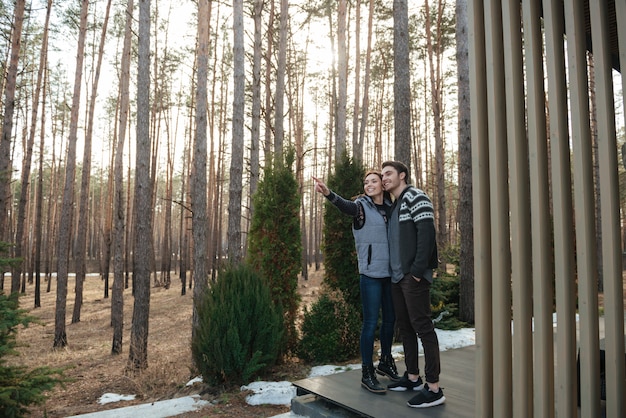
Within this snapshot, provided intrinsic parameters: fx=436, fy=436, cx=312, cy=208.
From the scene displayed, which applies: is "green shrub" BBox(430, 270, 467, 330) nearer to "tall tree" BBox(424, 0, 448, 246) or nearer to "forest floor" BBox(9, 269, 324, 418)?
"forest floor" BBox(9, 269, 324, 418)

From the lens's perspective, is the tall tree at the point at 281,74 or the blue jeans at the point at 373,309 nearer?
the blue jeans at the point at 373,309

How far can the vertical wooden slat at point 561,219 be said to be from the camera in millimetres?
1907

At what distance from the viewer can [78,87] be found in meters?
13.2

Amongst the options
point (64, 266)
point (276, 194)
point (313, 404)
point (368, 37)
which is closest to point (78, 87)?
point (64, 266)

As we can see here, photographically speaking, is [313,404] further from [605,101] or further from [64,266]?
[64,266]

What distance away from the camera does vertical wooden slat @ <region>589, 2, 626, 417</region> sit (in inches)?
70.1

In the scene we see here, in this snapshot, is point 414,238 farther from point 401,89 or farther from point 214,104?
point 214,104

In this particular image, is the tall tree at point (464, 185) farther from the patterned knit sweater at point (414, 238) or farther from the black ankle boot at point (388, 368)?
the patterned knit sweater at point (414, 238)

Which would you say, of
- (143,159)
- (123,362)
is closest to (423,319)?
(143,159)

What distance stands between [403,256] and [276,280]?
129 inches

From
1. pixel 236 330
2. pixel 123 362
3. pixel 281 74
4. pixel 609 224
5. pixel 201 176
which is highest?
pixel 281 74

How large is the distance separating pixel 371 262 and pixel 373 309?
0.40 metres

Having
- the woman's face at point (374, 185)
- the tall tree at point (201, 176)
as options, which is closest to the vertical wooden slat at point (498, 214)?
the woman's face at point (374, 185)

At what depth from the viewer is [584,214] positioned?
187 cm
